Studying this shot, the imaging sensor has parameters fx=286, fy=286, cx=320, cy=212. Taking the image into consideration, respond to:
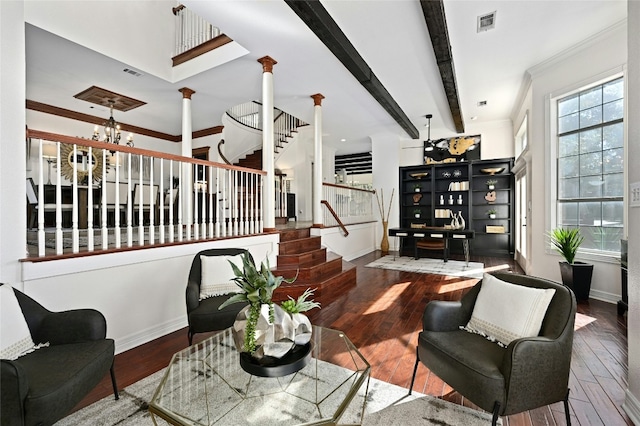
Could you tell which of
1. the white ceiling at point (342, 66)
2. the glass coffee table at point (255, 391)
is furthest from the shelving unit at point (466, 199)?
the glass coffee table at point (255, 391)

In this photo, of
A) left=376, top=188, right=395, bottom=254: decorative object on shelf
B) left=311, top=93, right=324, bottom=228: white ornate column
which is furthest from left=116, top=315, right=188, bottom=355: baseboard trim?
left=376, top=188, right=395, bottom=254: decorative object on shelf

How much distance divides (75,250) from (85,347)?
1.00m

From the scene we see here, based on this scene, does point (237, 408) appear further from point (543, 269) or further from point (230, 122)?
point (230, 122)

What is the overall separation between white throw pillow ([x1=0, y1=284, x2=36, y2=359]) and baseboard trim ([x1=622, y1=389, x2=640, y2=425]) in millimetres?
3468

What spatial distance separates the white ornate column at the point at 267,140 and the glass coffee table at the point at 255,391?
8.54 feet

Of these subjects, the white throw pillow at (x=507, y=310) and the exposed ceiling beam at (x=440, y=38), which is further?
the exposed ceiling beam at (x=440, y=38)

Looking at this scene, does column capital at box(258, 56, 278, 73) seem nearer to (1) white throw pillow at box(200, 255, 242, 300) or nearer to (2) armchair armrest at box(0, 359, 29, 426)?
(1) white throw pillow at box(200, 255, 242, 300)

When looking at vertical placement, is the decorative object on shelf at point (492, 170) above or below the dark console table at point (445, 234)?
above

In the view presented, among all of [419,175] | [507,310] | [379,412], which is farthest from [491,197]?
[379,412]

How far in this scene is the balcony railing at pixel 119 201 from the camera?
7.63 ft

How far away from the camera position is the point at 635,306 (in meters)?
1.70

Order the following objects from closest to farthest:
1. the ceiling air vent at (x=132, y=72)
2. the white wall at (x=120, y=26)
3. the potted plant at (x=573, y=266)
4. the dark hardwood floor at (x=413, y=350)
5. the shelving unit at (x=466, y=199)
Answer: the dark hardwood floor at (x=413, y=350) < the white wall at (x=120, y=26) < the potted plant at (x=573, y=266) < the ceiling air vent at (x=132, y=72) < the shelving unit at (x=466, y=199)

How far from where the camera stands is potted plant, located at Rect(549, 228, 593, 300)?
3.76 m

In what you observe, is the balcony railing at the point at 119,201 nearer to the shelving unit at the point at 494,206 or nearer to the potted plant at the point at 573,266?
the potted plant at the point at 573,266
